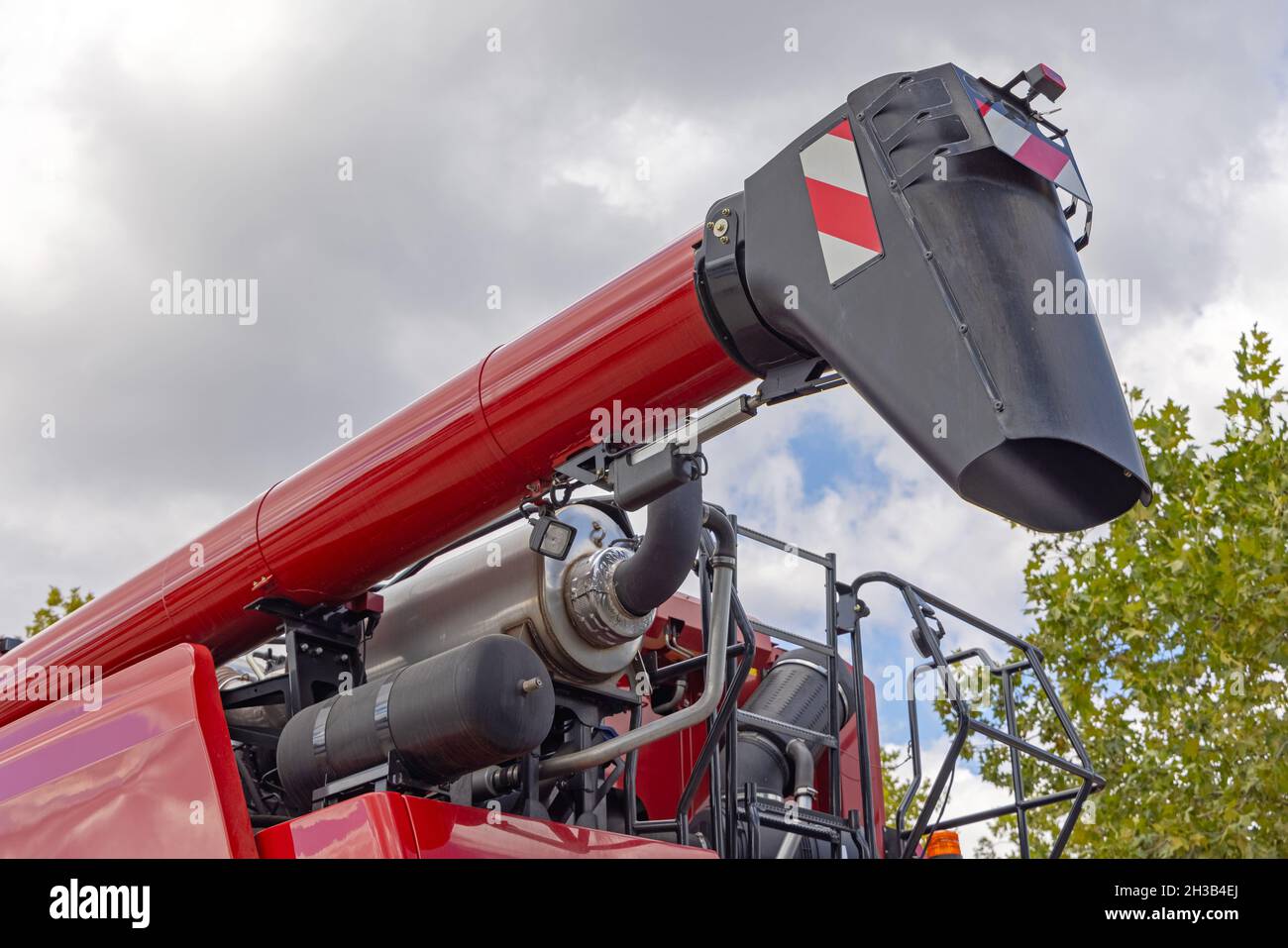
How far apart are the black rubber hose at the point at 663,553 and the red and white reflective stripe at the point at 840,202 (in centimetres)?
99

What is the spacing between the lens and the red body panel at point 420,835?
3467 millimetres

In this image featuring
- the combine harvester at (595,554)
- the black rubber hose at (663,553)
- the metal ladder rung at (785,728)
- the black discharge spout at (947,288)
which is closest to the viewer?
the black discharge spout at (947,288)

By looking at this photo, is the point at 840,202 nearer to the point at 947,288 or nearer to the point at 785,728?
the point at 947,288

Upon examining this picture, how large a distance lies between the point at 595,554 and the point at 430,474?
598 millimetres

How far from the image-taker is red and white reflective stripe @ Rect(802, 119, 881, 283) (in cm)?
350

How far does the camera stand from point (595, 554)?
4.49 metres

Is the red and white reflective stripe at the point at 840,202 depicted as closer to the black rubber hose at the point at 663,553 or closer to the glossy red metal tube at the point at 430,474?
the glossy red metal tube at the point at 430,474

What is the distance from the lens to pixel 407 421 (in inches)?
175

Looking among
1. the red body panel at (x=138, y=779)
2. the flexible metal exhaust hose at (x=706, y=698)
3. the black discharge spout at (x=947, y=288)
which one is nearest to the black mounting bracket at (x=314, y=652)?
the red body panel at (x=138, y=779)

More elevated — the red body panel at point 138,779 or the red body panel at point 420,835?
the red body panel at point 138,779

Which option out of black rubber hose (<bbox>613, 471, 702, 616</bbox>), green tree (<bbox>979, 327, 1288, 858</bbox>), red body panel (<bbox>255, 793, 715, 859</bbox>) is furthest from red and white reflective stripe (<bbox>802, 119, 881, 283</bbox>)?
green tree (<bbox>979, 327, 1288, 858</bbox>)

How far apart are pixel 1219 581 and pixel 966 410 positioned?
8368 millimetres
